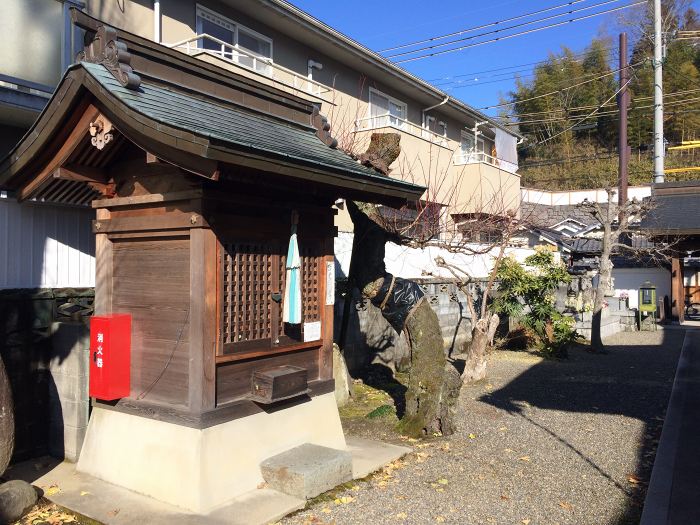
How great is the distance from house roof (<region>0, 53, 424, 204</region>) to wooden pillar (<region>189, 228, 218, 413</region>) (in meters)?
0.89

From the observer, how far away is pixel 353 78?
58.7ft

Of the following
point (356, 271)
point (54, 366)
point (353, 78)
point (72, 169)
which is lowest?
point (54, 366)

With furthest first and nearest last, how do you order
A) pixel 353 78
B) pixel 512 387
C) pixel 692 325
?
pixel 692 325
pixel 353 78
pixel 512 387

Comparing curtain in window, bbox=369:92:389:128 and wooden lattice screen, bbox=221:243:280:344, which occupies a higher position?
curtain in window, bbox=369:92:389:128

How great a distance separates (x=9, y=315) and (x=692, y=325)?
891 inches

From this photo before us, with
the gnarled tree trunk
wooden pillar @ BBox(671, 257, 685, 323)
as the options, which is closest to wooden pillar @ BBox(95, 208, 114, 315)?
the gnarled tree trunk

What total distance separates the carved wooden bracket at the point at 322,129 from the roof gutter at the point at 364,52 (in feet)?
22.6

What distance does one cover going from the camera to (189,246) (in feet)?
17.9

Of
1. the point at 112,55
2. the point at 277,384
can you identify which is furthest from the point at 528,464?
the point at 112,55

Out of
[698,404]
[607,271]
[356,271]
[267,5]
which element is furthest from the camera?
[607,271]

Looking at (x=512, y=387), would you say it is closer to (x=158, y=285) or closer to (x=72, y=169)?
(x=158, y=285)

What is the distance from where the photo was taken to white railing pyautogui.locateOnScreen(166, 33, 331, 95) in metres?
11.4

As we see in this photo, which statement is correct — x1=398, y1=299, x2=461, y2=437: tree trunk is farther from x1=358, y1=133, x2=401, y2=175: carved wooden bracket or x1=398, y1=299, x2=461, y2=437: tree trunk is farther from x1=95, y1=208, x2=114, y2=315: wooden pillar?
x1=95, y1=208, x2=114, y2=315: wooden pillar

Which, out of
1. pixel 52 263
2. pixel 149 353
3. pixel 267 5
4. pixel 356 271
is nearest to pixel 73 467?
pixel 149 353
